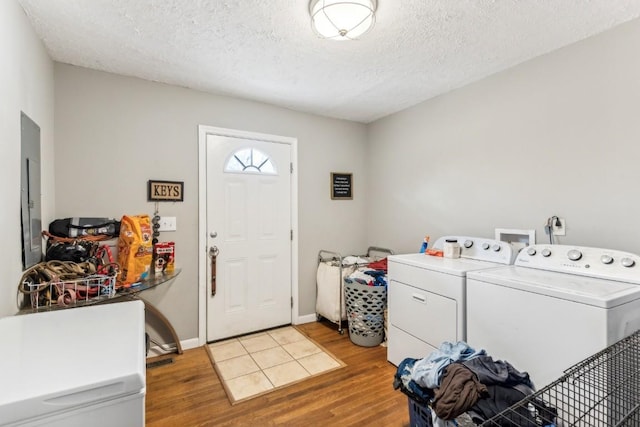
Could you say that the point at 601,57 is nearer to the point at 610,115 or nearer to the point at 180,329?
the point at 610,115

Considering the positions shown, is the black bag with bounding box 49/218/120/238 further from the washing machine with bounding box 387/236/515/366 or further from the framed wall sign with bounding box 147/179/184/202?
the washing machine with bounding box 387/236/515/366

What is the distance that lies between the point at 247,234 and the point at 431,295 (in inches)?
69.9

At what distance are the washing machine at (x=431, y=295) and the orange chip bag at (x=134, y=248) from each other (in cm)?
187

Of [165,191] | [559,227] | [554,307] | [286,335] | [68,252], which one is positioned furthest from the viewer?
[286,335]

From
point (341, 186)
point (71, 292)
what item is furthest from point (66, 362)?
point (341, 186)

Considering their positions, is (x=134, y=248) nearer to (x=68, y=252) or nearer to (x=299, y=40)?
(x=68, y=252)

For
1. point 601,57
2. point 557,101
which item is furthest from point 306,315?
point 601,57

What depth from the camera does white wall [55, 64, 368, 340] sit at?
226cm

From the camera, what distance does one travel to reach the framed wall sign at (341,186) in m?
3.45

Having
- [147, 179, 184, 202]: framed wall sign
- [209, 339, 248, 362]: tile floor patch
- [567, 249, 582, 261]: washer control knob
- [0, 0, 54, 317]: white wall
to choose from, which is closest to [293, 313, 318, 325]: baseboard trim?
[209, 339, 248, 362]: tile floor patch

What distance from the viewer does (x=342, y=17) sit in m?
1.55

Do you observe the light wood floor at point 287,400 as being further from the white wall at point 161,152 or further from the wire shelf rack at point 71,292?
the wire shelf rack at point 71,292

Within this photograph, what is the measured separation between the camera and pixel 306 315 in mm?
3303

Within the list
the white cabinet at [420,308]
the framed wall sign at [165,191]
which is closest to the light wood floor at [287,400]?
the white cabinet at [420,308]
